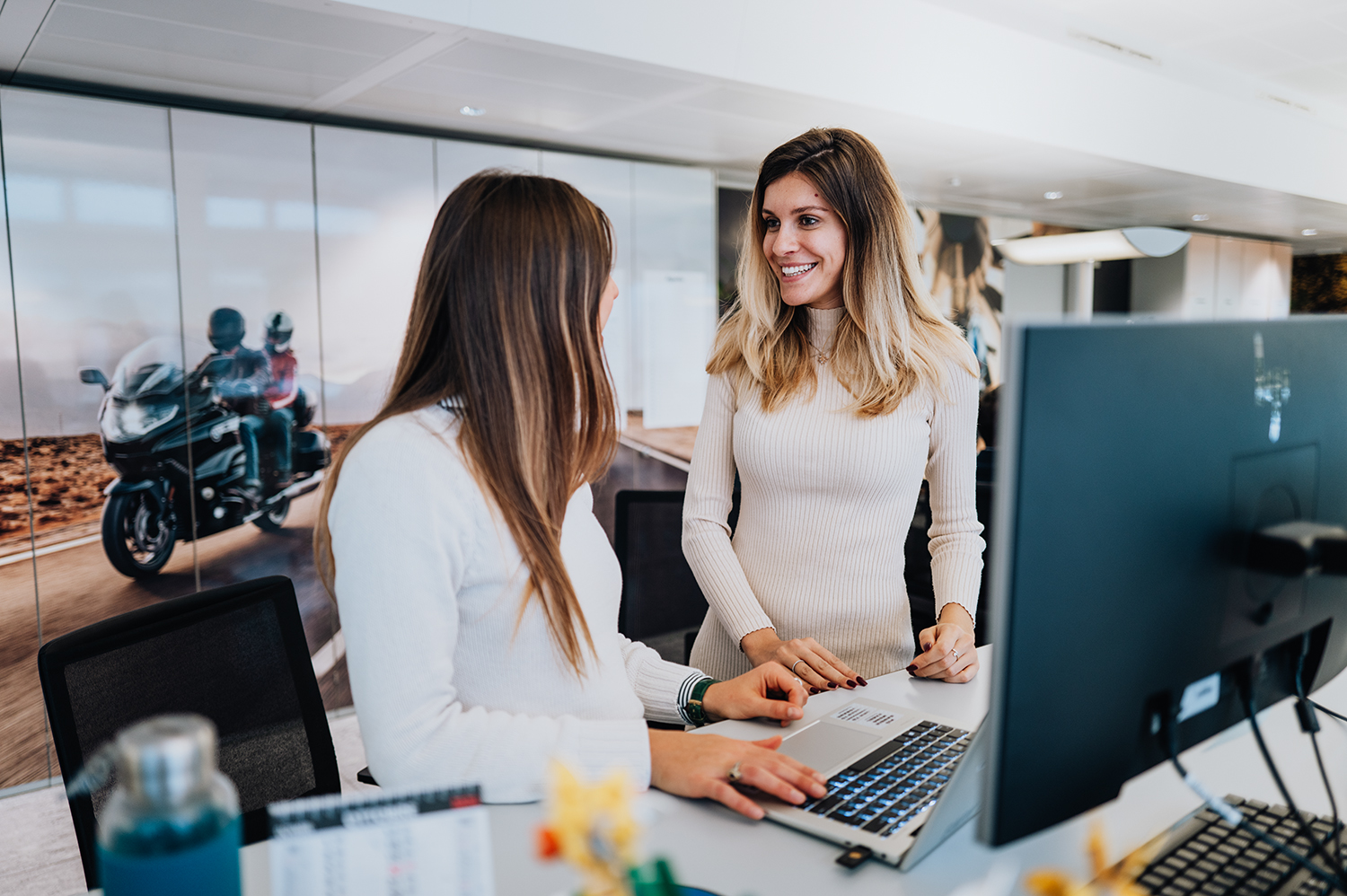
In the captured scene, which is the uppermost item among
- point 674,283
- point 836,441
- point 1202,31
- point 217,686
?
point 1202,31

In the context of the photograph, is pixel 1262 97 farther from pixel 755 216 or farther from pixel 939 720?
pixel 939 720

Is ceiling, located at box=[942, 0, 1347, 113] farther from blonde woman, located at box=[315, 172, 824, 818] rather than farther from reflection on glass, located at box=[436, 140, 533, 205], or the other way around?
blonde woman, located at box=[315, 172, 824, 818]

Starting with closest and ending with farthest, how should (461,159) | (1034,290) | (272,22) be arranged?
(272,22) < (461,159) < (1034,290)

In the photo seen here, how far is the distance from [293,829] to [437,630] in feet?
0.98

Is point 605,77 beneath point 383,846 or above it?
above

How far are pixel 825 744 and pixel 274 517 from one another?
308 cm

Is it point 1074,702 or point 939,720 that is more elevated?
point 1074,702

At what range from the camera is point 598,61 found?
2.89 meters

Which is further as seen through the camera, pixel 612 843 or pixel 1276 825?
pixel 1276 825

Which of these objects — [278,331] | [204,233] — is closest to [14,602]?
[278,331]

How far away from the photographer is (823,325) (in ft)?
5.46

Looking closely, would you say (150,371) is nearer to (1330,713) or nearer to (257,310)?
(257,310)

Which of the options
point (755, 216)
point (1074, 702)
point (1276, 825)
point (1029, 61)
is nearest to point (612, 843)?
point (1074, 702)

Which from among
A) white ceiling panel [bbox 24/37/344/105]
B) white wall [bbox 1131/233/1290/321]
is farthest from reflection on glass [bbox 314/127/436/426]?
white wall [bbox 1131/233/1290/321]
